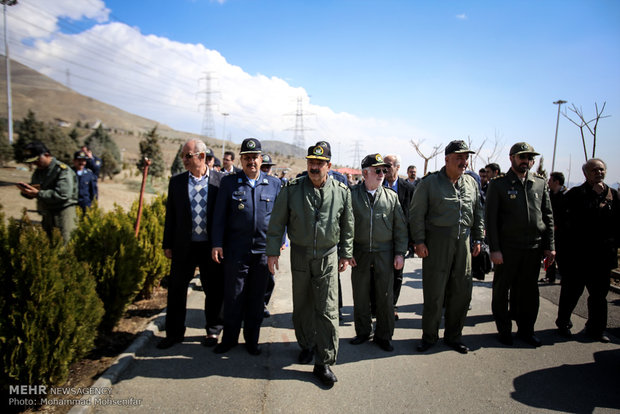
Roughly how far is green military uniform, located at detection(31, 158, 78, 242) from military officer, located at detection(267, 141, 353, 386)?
154 inches

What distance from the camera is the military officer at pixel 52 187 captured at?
16.8ft

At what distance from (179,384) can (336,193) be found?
260 cm

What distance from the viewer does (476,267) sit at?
5.66 meters

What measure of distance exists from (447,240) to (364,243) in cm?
106

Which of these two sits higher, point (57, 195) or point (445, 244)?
point (57, 195)

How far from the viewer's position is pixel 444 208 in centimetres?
412

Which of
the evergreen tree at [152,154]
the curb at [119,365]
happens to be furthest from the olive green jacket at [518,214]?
the evergreen tree at [152,154]

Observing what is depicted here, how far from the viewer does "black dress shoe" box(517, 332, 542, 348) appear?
435 centimetres

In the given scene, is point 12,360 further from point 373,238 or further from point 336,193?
point 373,238

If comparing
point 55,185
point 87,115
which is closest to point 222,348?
point 55,185

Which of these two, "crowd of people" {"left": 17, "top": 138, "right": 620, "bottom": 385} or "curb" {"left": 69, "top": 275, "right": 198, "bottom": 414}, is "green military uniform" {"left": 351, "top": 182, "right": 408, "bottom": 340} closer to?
"crowd of people" {"left": 17, "top": 138, "right": 620, "bottom": 385}

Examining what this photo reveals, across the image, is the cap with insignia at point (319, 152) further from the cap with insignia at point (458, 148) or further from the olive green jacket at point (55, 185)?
the olive green jacket at point (55, 185)

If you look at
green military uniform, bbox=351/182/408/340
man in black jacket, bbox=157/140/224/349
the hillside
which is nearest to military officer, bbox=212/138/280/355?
man in black jacket, bbox=157/140/224/349

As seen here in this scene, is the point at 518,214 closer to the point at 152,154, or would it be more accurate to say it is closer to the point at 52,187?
the point at 52,187
